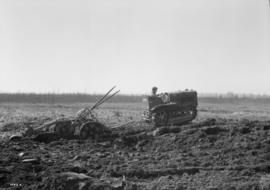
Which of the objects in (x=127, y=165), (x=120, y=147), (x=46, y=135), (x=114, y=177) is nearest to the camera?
(x=114, y=177)

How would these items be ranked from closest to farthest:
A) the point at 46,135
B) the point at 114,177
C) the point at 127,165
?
1. the point at 114,177
2. the point at 127,165
3. the point at 46,135

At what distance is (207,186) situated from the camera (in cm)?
771

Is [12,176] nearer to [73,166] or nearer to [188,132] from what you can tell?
[73,166]

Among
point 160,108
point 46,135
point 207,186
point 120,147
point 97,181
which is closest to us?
point 207,186

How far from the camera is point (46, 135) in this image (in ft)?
52.5

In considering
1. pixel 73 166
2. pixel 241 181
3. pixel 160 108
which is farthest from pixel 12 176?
pixel 160 108

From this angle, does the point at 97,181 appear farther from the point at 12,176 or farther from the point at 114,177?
the point at 12,176

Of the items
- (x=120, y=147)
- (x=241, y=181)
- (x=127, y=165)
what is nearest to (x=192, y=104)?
(x=120, y=147)

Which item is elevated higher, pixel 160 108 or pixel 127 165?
pixel 160 108

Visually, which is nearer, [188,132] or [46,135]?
[188,132]

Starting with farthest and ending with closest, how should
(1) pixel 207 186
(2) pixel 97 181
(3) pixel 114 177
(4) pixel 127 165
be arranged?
(4) pixel 127 165, (3) pixel 114 177, (2) pixel 97 181, (1) pixel 207 186

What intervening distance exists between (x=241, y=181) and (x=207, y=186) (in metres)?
0.84

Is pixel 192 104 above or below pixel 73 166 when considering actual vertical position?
above

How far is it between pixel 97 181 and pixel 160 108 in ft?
34.1
